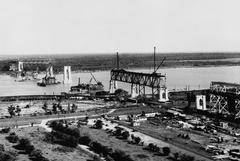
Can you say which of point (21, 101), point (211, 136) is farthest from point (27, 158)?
point (21, 101)

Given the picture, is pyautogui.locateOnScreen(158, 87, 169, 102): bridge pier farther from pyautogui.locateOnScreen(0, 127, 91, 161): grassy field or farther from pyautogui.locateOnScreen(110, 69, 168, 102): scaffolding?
pyautogui.locateOnScreen(0, 127, 91, 161): grassy field

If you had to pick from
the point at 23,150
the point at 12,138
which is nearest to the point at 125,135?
the point at 23,150

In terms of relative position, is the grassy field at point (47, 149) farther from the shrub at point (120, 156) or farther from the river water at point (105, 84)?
the river water at point (105, 84)

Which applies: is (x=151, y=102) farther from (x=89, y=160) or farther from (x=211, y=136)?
(x=89, y=160)

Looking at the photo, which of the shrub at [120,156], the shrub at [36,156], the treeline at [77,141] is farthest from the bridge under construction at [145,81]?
the shrub at [36,156]

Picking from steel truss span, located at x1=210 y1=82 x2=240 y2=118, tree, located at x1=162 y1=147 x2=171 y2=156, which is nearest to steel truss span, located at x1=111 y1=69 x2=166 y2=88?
steel truss span, located at x1=210 y1=82 x2=240 y2=118
